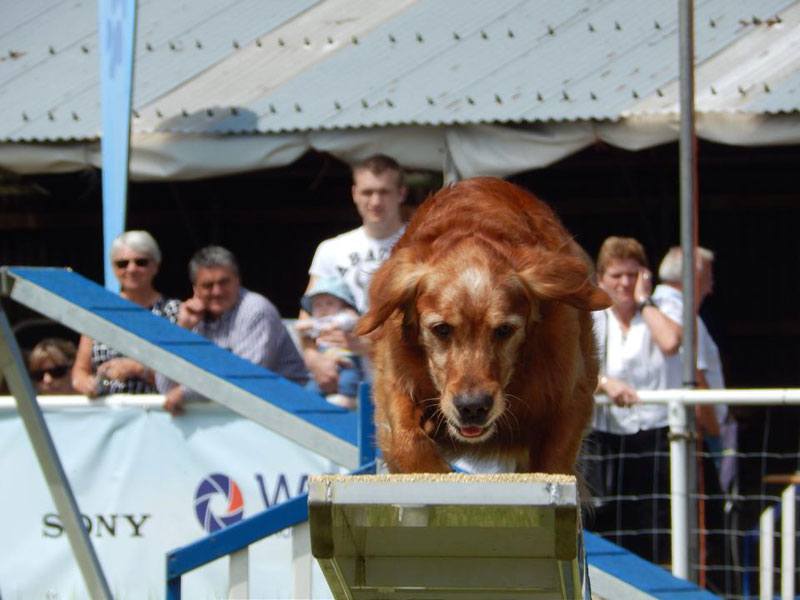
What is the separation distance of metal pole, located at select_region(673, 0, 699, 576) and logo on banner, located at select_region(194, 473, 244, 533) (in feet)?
6.35

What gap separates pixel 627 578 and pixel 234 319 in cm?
272

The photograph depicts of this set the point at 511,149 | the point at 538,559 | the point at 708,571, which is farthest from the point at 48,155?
the point at 538,559

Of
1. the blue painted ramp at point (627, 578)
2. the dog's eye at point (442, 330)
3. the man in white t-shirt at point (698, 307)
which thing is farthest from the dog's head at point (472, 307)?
the man in white t-shirt at point (698, 307)

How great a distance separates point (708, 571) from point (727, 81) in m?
2.49

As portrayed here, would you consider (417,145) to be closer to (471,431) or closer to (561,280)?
(561,280)

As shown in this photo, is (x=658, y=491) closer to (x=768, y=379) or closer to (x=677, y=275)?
(x=677, y=275)

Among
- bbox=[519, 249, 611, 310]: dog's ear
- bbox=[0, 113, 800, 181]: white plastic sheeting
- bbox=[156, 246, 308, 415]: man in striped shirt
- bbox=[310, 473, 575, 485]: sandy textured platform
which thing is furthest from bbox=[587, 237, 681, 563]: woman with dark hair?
bbox=[310, 473, 575, 485]: sandy textured platform

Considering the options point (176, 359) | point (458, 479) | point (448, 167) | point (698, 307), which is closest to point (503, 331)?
point (458, 479)

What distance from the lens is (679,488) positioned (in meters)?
6.51

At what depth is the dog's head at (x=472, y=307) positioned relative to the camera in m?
4.54

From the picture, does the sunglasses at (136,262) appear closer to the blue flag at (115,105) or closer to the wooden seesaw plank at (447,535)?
the blue flag at (115,105)

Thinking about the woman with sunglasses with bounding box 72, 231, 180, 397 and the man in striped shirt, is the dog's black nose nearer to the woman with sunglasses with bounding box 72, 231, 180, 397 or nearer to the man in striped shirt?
the man in striped shirt

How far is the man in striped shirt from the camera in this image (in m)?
7.22

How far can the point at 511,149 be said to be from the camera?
796 cm
